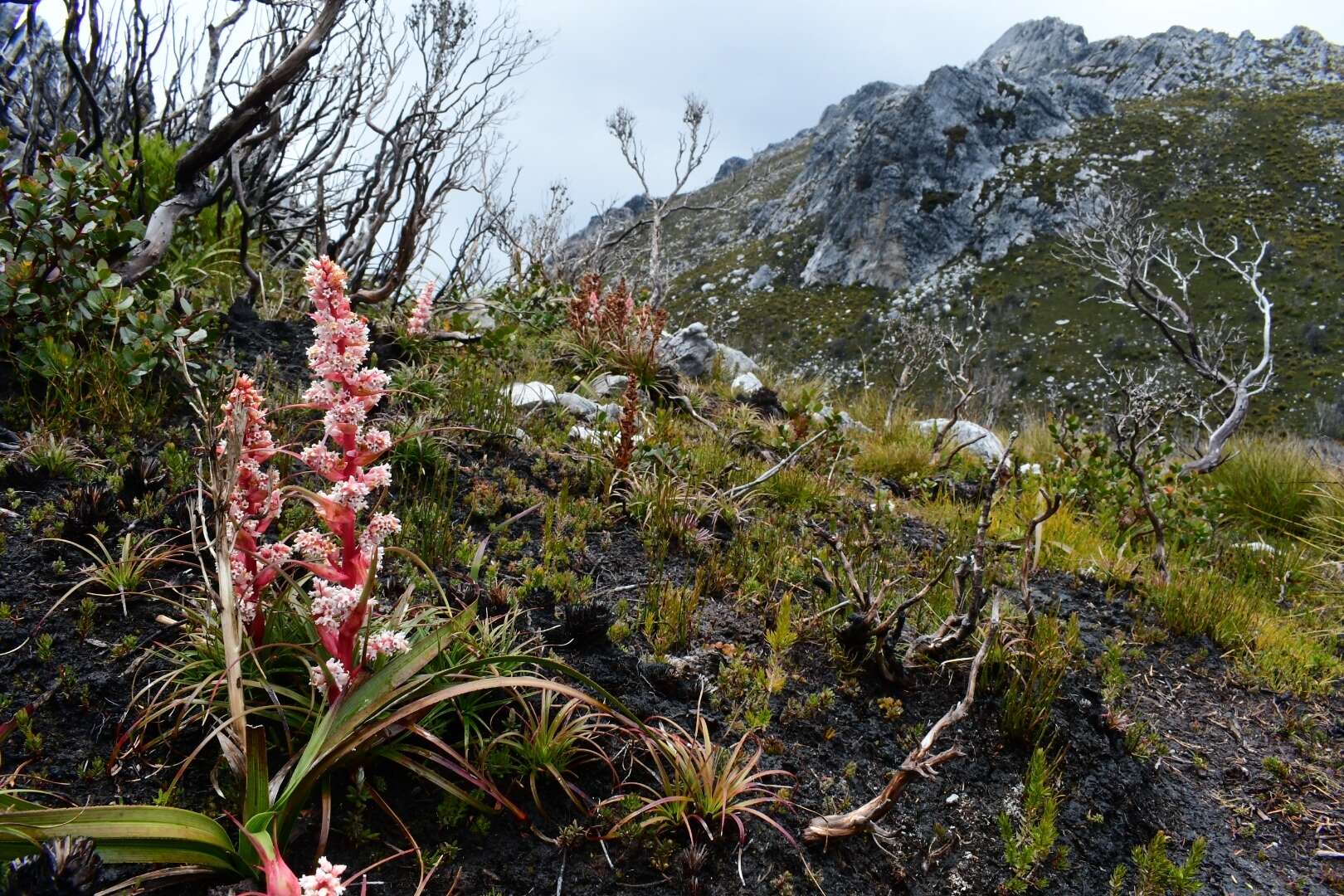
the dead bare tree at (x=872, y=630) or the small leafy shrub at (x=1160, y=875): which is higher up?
the dead bare tree at (x=872, y=630)

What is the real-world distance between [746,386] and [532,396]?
3519 millimetres

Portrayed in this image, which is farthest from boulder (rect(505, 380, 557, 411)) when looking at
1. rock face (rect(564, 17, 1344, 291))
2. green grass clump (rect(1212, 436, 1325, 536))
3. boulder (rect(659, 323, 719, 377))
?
rock face (rect(564, 17, 1344, 291))

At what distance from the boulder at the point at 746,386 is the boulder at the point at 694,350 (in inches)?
18.3

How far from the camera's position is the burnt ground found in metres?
1.73

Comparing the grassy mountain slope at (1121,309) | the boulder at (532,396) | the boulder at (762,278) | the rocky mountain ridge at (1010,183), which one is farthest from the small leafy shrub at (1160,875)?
the boulder at (762,278)

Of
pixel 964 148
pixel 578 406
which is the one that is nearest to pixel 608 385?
pixel 578 406

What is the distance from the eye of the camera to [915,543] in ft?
14.9

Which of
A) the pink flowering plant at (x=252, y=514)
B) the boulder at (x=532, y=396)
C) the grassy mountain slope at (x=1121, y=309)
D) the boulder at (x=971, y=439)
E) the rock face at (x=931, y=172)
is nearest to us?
the pink flowering plant at (x=252, y=514)

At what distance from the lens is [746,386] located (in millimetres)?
8125

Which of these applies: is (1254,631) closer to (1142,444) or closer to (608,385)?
(1142,444)

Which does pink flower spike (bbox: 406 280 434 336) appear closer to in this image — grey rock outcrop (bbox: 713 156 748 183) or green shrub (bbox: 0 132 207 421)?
green shrub (bbox: 0 132 207 421)

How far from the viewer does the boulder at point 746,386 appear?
7.79 meters

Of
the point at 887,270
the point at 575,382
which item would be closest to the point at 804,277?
the point at 887,270

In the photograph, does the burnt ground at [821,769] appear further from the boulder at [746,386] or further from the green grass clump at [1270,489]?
the boulder at [746,386]
